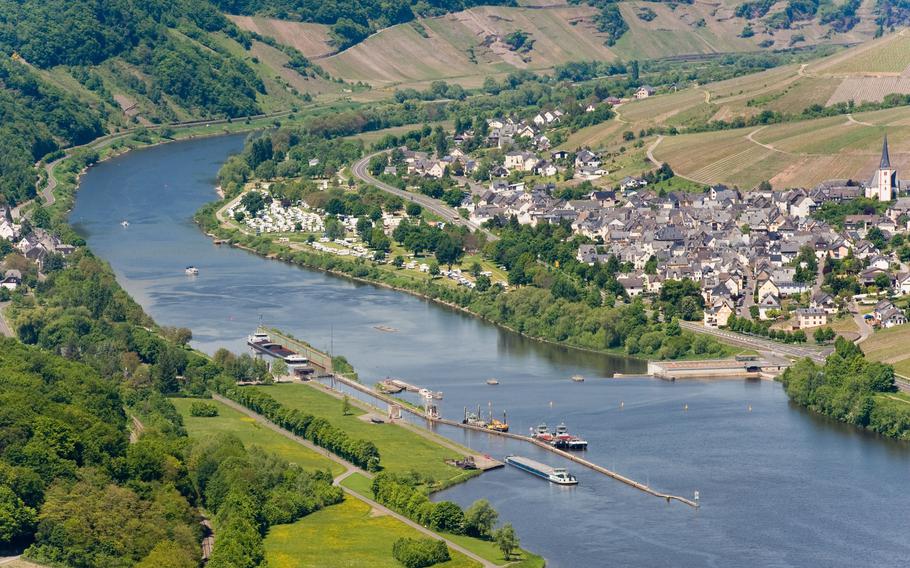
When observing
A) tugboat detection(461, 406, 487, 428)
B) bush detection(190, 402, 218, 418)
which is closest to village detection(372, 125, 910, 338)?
tugboat detection(461, 406, 487, 428)

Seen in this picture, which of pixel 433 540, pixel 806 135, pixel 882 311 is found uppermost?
pixel 806 135

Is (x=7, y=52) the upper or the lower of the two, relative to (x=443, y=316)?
→ upper

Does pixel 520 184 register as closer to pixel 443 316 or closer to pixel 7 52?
pixel 443 316

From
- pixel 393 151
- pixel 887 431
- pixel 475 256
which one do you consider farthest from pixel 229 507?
pixel 393 151

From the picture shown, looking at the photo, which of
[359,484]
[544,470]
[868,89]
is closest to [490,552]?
[359,484]

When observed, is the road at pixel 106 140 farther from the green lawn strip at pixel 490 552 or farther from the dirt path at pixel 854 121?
the green lawn strip at pixel 490 552

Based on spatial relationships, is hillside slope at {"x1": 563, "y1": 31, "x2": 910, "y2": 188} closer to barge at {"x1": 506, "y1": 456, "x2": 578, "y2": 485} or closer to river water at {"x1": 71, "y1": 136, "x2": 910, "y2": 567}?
river water at {"x1": 71, "y1": 136, "x2": 910, "y2": 567}

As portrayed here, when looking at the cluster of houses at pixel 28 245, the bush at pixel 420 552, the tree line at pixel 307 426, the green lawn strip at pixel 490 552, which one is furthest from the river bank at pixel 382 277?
the bush at pixel 420 552

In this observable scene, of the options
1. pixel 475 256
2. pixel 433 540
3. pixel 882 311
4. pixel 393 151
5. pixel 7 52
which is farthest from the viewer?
pixel 7 52

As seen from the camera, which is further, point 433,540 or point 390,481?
point 390,481
